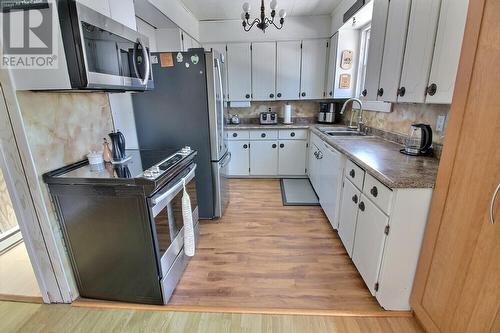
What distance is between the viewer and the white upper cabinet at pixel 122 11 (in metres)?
1.47

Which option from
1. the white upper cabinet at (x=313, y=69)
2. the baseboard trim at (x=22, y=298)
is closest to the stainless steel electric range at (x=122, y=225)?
the baseboard trim at (x=22, y=298)

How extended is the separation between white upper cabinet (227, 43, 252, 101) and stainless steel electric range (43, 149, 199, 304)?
2.54 meters

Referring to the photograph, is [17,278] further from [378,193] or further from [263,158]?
[263,158]

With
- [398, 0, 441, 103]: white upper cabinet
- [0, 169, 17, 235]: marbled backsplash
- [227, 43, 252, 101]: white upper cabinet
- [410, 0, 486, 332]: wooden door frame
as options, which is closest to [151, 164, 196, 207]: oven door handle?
[410, 0, 486, 332]: wooden door frame

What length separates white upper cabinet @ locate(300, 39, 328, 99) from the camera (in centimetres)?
366

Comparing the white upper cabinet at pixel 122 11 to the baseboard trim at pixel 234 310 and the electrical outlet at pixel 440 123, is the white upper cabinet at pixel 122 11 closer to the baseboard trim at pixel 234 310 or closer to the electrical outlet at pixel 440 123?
the baseboard trim at pixel 234 310

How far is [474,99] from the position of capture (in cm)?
102

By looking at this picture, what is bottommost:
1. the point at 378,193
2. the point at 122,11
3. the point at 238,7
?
the point at 378,193

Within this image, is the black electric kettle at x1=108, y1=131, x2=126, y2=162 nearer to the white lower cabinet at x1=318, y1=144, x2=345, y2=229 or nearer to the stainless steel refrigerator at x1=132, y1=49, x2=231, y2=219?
the stainless steel refrigerator at x1=132, y1=49, x2=231, y2=219

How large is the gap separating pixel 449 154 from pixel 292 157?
2.71m

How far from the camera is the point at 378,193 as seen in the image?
1468mm

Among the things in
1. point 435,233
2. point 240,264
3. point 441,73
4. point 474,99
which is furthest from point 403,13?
point 240,264

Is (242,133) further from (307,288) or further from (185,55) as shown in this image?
(307,288)

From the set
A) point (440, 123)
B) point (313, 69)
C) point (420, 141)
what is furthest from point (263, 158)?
point (440, 123)
